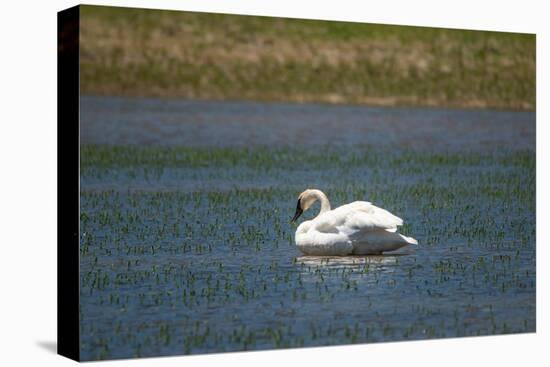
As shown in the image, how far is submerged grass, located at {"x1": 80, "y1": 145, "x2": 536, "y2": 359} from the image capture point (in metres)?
13.5

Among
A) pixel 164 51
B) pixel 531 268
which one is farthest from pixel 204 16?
pixel 531 268

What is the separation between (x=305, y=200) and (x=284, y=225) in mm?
532

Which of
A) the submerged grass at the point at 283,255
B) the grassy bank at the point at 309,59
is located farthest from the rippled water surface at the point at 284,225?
the grassy bank at the point at 309,59

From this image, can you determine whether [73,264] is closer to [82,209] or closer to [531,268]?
[82,209]

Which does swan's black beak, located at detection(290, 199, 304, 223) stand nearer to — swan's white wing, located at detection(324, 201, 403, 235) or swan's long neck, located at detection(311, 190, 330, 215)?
swan's long neck, located at detection(311, 190, 330, 215)

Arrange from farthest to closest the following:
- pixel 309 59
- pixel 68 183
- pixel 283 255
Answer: pixel 309 59 → pixel 283 255 → pixel 68 183

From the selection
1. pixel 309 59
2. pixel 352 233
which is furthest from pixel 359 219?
pixel 309 59

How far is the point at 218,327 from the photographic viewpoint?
13523 mm

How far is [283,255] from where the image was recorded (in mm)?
15414

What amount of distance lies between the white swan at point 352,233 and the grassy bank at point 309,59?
5.45 ft

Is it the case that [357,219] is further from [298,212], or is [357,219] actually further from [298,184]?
[298,184]

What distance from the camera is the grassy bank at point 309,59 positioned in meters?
14.8

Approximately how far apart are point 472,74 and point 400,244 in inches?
81.4

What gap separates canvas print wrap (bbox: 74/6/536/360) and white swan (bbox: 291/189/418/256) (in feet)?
0.06
